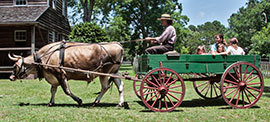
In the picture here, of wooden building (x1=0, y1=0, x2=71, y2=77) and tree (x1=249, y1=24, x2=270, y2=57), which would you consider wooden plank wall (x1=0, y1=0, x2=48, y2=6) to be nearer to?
wooden building (x1=0, y1=0, x2=71, y2=77)

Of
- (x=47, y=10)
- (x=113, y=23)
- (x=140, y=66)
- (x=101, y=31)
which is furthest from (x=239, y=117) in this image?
(x=113, y=23)

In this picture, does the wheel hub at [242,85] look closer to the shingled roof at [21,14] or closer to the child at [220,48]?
the child at [220,48]

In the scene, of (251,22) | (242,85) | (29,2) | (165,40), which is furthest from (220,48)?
(251,22)

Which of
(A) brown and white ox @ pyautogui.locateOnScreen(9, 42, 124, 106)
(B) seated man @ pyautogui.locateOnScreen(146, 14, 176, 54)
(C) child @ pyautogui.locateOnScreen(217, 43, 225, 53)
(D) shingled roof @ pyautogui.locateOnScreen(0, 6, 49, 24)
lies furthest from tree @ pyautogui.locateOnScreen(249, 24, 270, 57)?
(A) brown and white ox @ pyautogui.locateOnScreen(9, 42, 124, 106)

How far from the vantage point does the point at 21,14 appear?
20.7m

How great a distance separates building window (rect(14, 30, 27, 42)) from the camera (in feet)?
71.8

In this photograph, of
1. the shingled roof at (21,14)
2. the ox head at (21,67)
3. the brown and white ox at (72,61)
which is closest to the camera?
the brown and white ox at (72,61)

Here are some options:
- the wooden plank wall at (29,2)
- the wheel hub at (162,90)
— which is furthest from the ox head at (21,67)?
the wooden plank wall at (29,2)

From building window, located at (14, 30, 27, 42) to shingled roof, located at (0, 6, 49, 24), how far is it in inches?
69.4

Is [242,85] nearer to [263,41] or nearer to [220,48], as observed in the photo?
[220,48]

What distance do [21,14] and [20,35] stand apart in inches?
90.4

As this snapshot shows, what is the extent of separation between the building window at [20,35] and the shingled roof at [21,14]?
5.78 feet

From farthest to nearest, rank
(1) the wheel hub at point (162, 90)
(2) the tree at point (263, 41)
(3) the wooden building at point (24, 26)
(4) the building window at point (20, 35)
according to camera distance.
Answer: (2) the tree at point (263, 41) < (4) the building window at point (20, 35) < (3) the wooden building at point (24, 26) < (1) the wheel hub at point (162, 90)

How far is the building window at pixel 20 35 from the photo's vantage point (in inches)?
861
